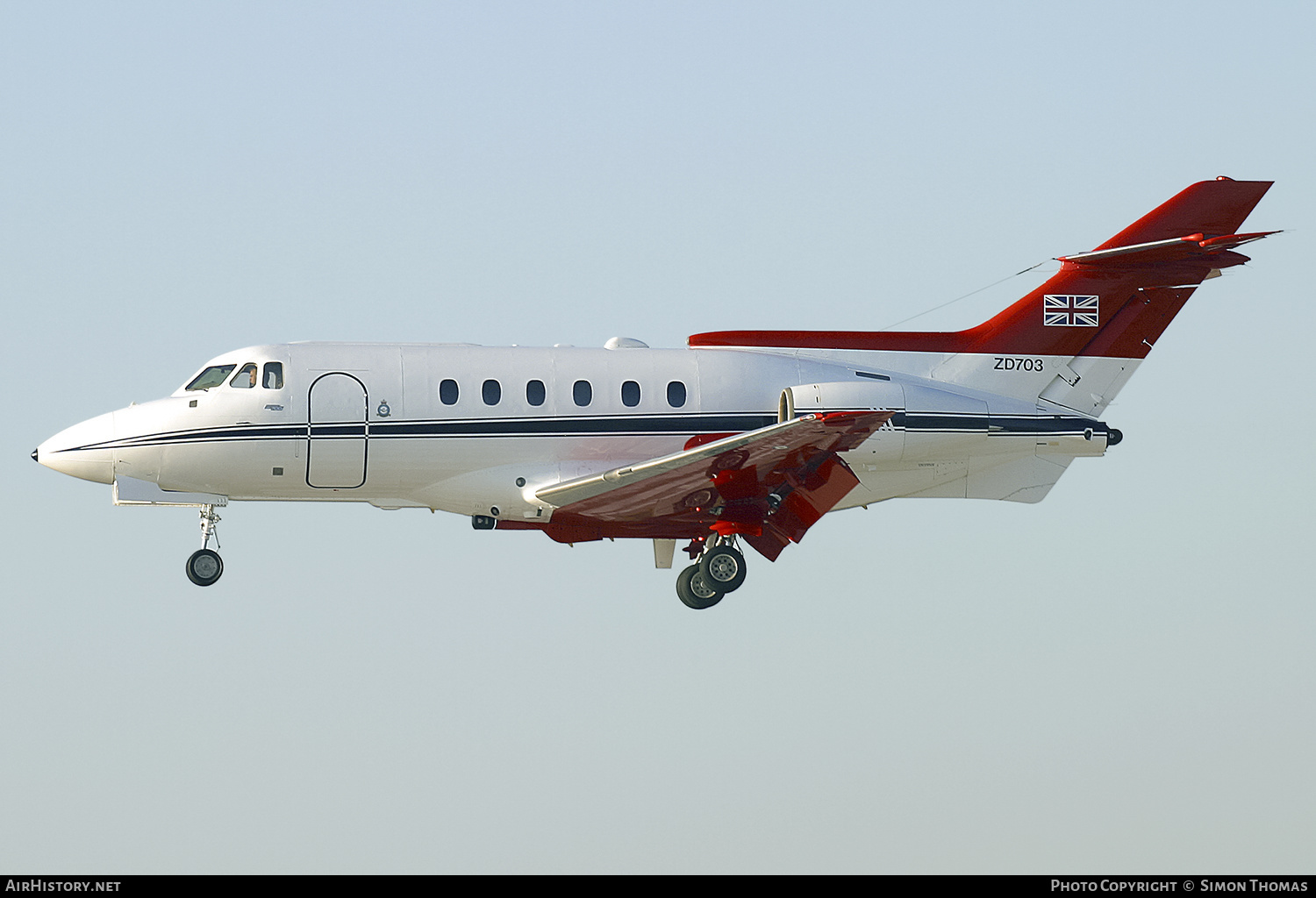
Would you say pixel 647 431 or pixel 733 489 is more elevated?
pixel 647 431

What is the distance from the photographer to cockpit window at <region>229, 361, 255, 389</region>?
85.5ft

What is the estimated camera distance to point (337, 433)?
2578 cm

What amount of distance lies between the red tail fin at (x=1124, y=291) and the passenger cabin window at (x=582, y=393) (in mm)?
5090

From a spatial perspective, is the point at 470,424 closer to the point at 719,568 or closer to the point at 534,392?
the point at 534,392

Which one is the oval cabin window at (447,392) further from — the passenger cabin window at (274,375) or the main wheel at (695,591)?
the main wheel at (695,591)

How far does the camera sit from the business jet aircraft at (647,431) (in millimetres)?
25797

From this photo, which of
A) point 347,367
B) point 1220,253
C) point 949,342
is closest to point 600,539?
point 347,367

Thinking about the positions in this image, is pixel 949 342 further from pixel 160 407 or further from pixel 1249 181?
pixel 160 407

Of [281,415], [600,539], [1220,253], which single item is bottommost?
[600,539]

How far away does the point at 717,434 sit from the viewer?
88.0 feet

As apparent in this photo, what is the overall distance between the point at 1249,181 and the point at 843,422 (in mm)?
9848

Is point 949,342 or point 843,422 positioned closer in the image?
point 843,422

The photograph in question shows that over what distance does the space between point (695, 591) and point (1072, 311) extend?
26.3 ft

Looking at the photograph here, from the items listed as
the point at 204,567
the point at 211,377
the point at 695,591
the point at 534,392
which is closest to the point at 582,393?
the point at 534,392
